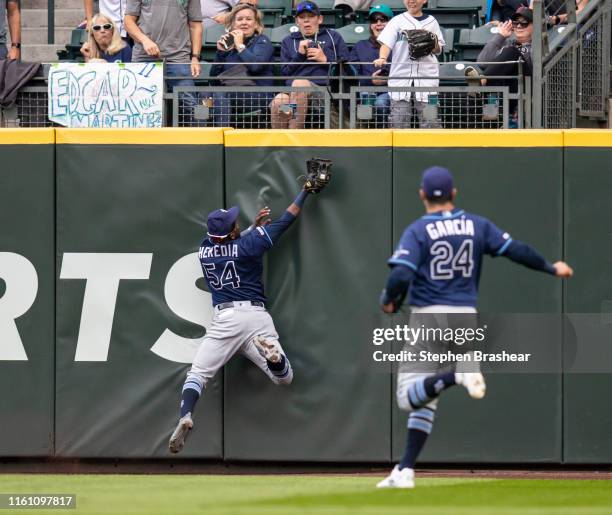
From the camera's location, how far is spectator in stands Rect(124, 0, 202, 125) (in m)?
11.7

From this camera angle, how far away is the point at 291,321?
36.6 feet

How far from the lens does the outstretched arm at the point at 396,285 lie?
26.9 feet

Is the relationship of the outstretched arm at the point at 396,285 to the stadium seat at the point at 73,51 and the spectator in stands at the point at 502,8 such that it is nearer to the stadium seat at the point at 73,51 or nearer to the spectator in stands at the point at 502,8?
the spectator in stands at the point at 502,8

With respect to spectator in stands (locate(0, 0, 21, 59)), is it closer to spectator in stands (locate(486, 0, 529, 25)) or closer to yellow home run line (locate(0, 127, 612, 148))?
yellow home run line (locate(0, 127, 612, 148))

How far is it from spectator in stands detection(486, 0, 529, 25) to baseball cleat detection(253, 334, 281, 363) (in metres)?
4.33

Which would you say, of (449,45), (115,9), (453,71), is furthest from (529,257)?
(115,9)

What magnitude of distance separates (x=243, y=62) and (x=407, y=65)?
1405 mm

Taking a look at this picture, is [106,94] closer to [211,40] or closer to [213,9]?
[211,40]

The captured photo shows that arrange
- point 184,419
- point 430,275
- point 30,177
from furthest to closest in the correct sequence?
point 30,177 → point 184,419 → point 430,275

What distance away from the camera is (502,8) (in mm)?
13297

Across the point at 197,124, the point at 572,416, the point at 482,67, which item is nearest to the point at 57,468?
the point at 197,124

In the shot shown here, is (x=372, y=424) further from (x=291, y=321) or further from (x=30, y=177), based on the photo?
(x=30, y=177)

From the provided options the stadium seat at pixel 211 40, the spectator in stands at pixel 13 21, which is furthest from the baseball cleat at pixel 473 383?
the stadium seat at pixel 211 40

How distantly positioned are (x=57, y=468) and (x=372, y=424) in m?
2.70
